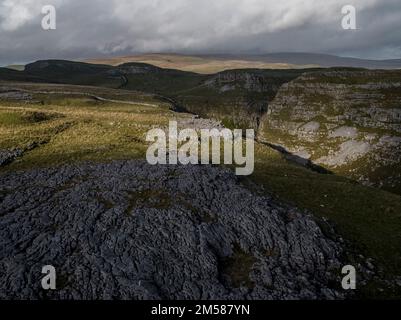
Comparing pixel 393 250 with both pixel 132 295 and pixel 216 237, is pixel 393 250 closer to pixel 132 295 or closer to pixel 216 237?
pixel 216 237

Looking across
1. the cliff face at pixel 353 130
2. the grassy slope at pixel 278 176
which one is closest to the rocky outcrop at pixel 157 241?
the grassy slope at pixel 278 176

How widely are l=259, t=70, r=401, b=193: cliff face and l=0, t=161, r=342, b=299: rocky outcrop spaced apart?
94.6 m

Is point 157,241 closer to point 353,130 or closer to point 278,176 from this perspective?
point 278,176

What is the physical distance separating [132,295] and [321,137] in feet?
496

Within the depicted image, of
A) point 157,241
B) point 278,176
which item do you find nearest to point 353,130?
point 278,176

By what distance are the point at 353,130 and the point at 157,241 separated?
145193 millimetres

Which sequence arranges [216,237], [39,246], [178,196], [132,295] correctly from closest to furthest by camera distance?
1. [132,295]
2. [39,246]
3. [216,237]
4. [178,196]

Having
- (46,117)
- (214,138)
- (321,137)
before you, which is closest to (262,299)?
(214,138)

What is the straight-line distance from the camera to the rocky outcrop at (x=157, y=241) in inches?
1110

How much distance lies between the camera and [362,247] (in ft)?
119

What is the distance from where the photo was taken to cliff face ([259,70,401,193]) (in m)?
134

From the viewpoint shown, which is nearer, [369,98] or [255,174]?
[255,174]

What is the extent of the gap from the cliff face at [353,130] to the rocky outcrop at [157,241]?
310ft

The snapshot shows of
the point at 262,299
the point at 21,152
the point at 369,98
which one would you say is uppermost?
the point at 369,98
